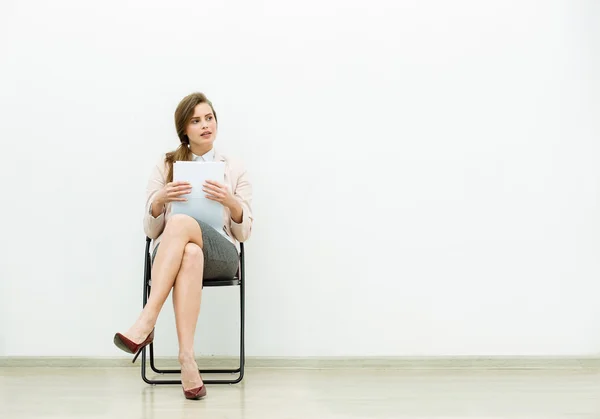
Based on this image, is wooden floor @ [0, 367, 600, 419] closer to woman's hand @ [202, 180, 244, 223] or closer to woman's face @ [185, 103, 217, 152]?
woman's hand @ [202, 180, 244, 223]

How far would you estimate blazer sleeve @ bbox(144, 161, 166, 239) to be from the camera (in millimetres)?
3213

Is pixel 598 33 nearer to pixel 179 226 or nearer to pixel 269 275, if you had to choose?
pixel 269 275

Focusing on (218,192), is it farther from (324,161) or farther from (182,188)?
(324,161)

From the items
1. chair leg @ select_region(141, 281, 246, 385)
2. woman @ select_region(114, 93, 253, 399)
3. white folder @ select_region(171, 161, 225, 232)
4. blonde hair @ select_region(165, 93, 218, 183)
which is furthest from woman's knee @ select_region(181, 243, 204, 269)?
blonde hair @ select_region(165, 93, 218, 183)

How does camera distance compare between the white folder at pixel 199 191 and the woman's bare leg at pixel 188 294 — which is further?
the white folder at pixel 199 191

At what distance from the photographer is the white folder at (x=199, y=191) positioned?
121 inches

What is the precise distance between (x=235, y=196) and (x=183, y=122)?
410 millimetres

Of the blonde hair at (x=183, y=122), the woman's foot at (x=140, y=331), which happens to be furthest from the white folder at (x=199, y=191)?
the woman's foot at (x=140, y=331)

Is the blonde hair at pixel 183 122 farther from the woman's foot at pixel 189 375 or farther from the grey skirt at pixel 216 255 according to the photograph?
the woman's foot at pixel 189 375

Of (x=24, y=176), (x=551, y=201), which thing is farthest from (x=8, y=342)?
(x=551, y=201)

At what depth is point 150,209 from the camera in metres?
3.21

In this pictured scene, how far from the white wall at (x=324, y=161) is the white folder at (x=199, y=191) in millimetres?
583

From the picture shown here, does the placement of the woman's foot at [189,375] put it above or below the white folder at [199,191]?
below

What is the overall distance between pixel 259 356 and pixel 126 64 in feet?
5.29
